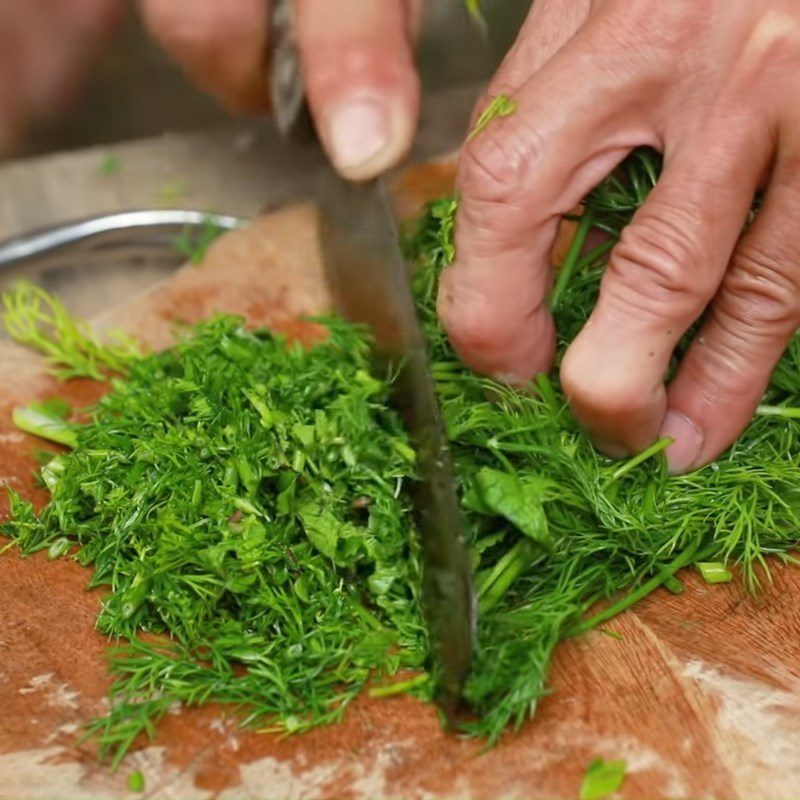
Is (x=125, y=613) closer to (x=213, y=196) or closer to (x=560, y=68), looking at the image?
(x=560, y=68)

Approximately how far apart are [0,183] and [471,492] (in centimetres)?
222

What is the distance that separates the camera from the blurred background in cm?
303

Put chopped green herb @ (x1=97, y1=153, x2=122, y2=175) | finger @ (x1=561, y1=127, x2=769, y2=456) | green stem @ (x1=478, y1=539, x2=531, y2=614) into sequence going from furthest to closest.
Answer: chopped green herb @ (x1=97, y1=153, x2=122, y2=175) < green stem @ (x1=478, y1=539, x2=531, y2=614) < finger @ (x1=561, y1=127, x2=769, y2=456)

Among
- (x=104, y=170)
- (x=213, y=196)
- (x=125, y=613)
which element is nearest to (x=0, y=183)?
(x=104, y=170)

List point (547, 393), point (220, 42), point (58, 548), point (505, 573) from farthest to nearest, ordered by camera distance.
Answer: point (220, 42) < point (58, 548) < point (547, 393) < point (505, 573)

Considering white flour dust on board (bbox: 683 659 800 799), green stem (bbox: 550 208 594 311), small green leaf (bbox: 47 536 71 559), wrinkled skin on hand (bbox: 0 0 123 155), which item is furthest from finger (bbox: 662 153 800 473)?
wrinkled skin on hand (bbox: 0 0 123 155)

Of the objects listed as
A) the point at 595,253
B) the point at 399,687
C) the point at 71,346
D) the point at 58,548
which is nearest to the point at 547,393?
the point at 595,253

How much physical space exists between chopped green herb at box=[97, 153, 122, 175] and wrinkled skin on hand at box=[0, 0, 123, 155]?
1.01ft

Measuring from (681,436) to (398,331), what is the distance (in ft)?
1.77

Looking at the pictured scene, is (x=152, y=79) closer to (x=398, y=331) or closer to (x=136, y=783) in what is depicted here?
(x=398, y=331)

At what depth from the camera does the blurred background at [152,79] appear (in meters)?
3.03

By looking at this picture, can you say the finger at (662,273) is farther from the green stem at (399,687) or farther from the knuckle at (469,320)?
the green stem at (399,687)

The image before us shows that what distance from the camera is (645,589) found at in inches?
71.7

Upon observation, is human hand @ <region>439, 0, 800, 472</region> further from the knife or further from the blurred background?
the blurred background
